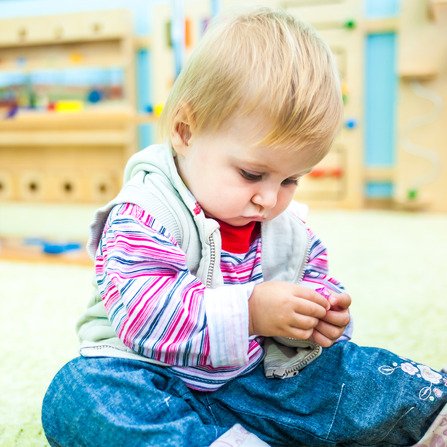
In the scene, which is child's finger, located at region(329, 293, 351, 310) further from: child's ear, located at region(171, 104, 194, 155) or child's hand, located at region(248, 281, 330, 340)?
child's ear, located at region(171, 104, 194, 155)

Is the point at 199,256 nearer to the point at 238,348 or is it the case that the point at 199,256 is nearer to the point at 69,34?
the point at 238,348

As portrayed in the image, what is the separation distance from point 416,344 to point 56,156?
2057 millimetres

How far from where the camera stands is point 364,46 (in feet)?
7.52

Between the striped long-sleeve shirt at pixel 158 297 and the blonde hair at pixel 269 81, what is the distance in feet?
0.36

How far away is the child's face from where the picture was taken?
1.85 feet

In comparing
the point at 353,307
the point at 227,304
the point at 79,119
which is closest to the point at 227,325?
the point at 227,304

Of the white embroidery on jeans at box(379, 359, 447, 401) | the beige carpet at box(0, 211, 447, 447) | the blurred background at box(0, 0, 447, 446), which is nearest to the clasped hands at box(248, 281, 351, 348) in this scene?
the white embroidery on jeans at box(379, 359, 447, 401)

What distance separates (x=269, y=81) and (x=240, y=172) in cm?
8

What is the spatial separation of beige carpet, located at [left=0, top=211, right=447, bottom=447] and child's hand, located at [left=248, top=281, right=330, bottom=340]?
0.26 m

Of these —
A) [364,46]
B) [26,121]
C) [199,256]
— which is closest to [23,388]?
[199,256]

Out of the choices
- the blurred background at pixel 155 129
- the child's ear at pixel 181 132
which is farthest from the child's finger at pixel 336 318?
the blurred background at pixel 155 129

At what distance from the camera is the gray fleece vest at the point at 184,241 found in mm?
607

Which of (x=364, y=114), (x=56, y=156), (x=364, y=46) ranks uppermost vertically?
(x=364, y=46)

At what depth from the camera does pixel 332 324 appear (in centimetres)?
62
